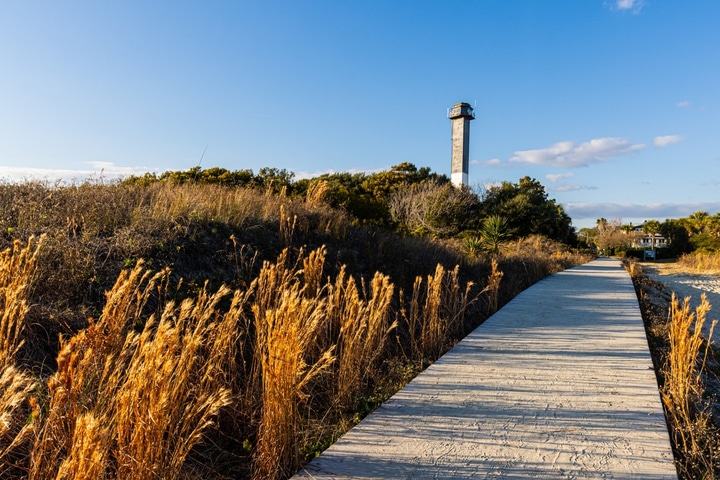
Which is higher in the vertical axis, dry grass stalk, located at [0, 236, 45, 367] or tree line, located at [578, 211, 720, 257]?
tree line, located at [578, 211, 720, 257]

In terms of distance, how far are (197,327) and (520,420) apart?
6.92 feet

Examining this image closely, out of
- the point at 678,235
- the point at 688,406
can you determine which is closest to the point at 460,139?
the point at 678,235

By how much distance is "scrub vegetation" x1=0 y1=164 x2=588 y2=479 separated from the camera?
1.73m

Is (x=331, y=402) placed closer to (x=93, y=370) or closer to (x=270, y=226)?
(x=93, y=370)

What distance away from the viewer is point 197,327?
2.09 metres

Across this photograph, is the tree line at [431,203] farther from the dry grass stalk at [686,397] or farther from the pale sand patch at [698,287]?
the dry grass stalk at [686,397]

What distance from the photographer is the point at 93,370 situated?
91.7 inches

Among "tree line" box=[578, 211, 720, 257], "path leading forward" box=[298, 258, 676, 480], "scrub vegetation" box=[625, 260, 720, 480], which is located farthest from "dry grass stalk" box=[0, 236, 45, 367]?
"tree line" box=[578, 211, 720, 257]

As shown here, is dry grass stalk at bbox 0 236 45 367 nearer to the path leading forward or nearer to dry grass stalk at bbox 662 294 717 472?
the path leading forward

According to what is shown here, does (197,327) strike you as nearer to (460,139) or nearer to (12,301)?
(12,301)

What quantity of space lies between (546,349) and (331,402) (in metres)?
2.52

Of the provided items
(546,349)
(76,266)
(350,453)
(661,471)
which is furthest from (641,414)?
(76,266)

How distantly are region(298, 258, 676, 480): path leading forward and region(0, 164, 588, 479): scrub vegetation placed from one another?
321 mm

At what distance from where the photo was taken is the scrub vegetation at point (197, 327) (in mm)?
1727
